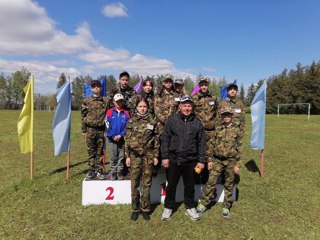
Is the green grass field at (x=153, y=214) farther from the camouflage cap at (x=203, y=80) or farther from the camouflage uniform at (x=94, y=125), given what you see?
the camouflage cap at (x=203, y=80)

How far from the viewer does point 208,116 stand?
5.88 metres

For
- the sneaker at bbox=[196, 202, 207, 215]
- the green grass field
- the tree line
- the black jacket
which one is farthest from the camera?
the tree line

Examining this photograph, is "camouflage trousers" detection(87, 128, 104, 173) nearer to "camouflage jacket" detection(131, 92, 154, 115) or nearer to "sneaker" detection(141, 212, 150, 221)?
"camouflage jacket" detection(131, 92, 154, 115)

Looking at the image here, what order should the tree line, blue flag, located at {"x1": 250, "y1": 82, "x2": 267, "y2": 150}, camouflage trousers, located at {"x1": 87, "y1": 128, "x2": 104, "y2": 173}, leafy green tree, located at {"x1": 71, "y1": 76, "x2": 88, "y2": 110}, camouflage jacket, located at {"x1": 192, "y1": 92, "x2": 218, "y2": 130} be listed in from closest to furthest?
camouflage jacket, located at {"x1": 192, "y1": 92, "x2": 218, "y2": 130}, camouflage trousers, located at {"x1": 87, "y1": 128, "x2": 104, "y2": 173}, blue flag, located at {"x1": 250, "y1": 82, "x2": 267, "y2": 150}, the tree line, leafy green tree, located at {"x1": 71, "y1": 76, "x2": 88, "y2": 110}

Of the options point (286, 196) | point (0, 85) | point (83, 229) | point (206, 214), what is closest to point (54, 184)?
point (83, 229)

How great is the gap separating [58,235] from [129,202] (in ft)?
5.11

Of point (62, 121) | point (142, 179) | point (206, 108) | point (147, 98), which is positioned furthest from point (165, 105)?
point (62, 121)

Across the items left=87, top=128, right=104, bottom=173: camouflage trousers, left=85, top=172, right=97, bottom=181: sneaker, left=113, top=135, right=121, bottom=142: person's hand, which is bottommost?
left=85, top=172, right=97, bottom=181: sneaker

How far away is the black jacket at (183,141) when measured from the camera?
→ 4.96m

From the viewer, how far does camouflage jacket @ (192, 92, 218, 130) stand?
231 inches

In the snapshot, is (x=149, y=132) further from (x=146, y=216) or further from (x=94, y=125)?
(x=94, y=125)

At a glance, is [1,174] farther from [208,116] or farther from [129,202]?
[208,116]

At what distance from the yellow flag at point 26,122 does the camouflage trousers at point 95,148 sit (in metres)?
1.78

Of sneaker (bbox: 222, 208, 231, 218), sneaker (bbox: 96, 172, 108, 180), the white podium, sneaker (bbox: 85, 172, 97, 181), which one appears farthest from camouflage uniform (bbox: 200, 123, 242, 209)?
sneaker (bbox: 85, 172, 97, 181)
